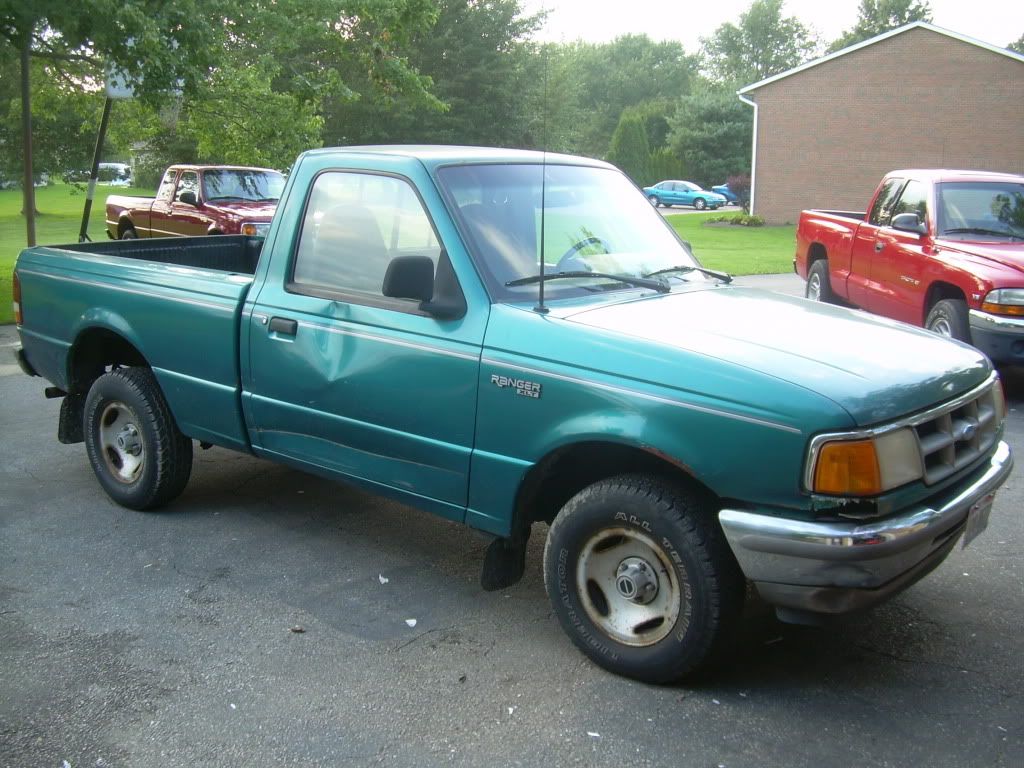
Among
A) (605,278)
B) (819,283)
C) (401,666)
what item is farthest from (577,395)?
Result: (819,283)

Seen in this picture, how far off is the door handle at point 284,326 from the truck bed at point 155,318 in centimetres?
25

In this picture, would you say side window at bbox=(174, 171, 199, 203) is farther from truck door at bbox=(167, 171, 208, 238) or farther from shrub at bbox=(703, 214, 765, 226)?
shrub at bbox=(703, 214, 765, 226)

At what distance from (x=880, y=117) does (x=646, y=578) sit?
37851 mm

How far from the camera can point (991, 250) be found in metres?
8.48

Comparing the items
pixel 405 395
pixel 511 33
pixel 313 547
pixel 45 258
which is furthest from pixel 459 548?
pixel 511 33

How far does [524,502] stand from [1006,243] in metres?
6.74

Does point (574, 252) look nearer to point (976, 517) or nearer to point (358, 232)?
point (358, 232)

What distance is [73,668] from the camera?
144 inches

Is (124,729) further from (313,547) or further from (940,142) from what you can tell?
(940,142)

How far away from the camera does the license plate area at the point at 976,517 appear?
3.51 meters

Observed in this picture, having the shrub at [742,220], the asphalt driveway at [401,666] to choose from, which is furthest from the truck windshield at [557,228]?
the shrub at [742,220]

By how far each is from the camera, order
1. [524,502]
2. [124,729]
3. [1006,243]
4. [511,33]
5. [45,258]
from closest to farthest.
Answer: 1. [124,729]
2. [524,502]
3. [45,258]
4. [1006,243]
5. [511,33]

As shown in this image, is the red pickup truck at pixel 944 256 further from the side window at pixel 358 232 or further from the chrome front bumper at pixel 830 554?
the side window at pixel 358 232

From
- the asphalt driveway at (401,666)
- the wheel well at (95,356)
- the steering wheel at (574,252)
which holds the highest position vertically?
the steering wheel at (574,252)
